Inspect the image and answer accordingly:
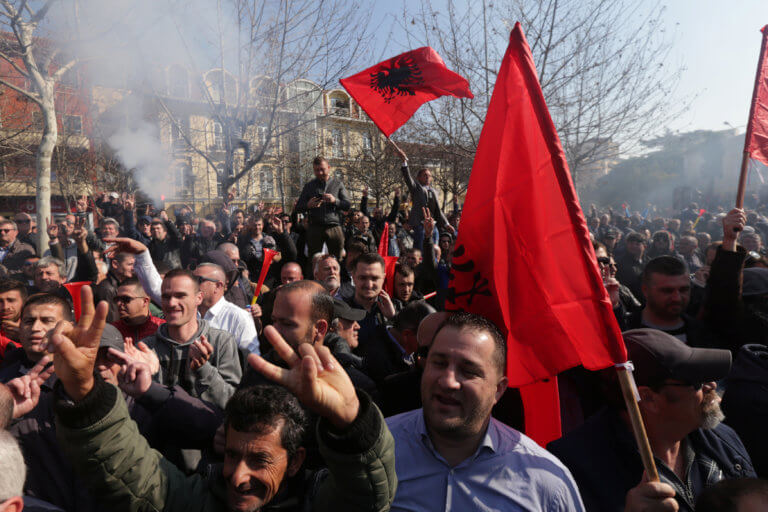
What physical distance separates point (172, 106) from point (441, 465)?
1380 centimetres

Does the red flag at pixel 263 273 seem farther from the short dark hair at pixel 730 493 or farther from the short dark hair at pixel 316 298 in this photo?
the short dark hair at pixel 730 493

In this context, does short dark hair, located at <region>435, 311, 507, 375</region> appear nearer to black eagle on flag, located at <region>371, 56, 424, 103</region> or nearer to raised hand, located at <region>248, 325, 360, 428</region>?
raised hand, located at <region>248, 325, 360, 428</region>

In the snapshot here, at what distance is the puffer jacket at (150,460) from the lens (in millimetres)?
1225

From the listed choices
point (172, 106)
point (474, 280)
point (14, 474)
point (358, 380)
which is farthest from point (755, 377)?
point (172, 106)

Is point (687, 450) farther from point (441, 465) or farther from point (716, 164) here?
point (716, 164)

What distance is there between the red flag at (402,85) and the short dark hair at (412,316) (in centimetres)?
233

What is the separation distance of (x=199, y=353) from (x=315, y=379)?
150cm

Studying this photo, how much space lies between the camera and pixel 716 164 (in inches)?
1694

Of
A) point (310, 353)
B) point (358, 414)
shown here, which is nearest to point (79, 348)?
point (310, 353)

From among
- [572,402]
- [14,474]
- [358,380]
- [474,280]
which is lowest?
[572,402]

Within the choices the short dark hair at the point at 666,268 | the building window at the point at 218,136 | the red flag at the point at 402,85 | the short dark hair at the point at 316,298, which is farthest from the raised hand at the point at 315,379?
the building window at the point at 218,136

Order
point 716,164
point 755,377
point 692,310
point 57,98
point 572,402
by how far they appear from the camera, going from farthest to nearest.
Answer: point 716,164 → point 57,98 → point 692,310 → point 572,402 → point 755,377

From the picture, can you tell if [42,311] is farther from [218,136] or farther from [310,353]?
[218,136]

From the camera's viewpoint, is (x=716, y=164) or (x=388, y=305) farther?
(x=716, y=164)
